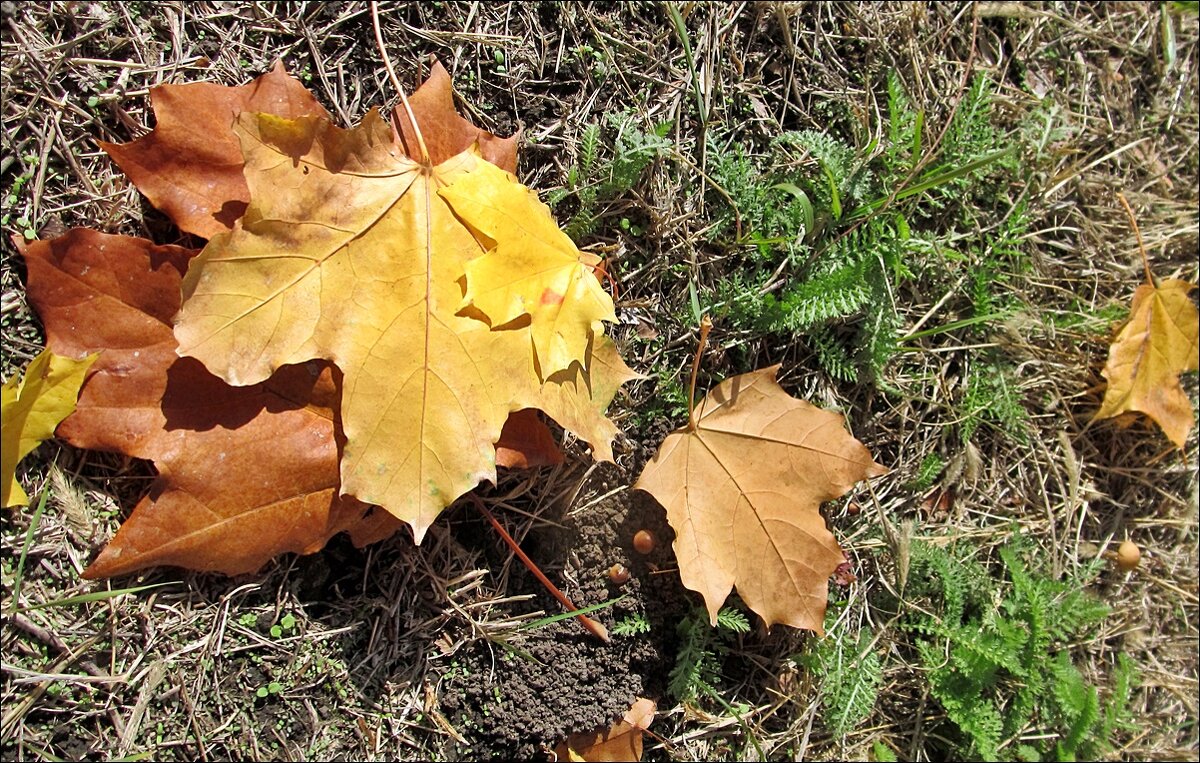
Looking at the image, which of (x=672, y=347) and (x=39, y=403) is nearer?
(x=39, y=403)

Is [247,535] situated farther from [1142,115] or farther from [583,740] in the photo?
[1142,115]

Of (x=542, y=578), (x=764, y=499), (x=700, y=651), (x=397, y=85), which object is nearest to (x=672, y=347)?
(x=764, y=499)

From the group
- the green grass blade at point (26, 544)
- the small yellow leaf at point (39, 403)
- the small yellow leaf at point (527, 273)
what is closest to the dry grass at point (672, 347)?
the green grass blade at point (26, 544)

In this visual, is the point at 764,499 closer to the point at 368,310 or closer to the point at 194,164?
the point at 368,310

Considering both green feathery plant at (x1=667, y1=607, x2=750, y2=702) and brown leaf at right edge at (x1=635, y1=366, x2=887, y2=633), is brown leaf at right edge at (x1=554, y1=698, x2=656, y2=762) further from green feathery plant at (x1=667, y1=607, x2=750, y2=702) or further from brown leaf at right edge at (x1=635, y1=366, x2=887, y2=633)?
brown leaf at right edge at (x1=635, y1=366, x2=887, y2=633)

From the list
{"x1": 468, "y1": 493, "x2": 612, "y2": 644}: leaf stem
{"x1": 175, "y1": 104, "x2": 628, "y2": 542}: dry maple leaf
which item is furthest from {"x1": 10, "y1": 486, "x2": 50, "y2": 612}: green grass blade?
{"x1": 468, "y1": 493, "x2": 612, "y2": 644}: leaf stem

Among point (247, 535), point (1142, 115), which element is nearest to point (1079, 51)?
point (1142, 115)
